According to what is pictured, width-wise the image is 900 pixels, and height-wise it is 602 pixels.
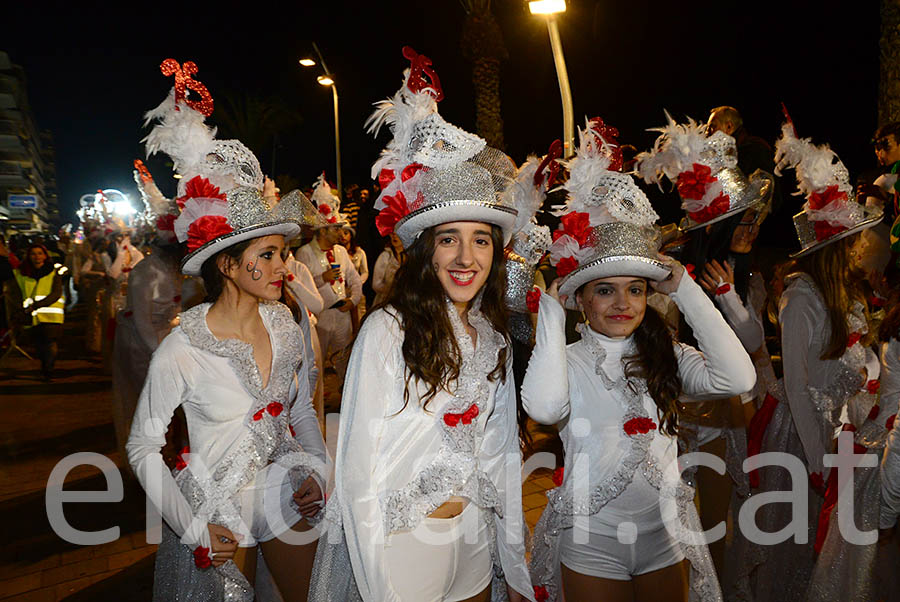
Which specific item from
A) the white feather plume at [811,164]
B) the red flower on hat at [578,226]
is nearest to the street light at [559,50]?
the white feather plume at [811,164]

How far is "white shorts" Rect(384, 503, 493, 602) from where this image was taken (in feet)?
6.59

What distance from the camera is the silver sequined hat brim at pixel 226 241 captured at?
2.65m

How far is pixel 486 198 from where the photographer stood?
2.20 metres

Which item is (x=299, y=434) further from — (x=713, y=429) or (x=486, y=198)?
(x=713, y=429)

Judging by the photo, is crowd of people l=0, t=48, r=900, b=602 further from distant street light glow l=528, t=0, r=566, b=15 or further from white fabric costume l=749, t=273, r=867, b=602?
distant street light glow l=528, t=0, r=566, b=15

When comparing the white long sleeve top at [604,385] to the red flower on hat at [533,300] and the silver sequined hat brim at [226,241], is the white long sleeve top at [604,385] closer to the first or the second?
the red flower on hat at [533,300]

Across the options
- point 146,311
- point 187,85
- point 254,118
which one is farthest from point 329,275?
point 254,118

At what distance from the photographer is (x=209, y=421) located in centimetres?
250

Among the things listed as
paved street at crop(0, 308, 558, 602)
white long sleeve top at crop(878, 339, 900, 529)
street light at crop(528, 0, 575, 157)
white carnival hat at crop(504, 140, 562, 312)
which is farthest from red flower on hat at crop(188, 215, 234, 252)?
street light at crop(528, 0, 575, 157)

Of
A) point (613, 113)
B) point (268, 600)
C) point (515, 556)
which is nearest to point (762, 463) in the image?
point (515, 556)

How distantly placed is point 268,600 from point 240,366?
42.0 inches

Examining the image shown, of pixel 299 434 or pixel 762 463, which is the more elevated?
pixel 299 434

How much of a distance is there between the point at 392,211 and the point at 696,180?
1.79 meters

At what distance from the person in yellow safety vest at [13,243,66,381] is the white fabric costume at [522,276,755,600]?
10716 millimetres
